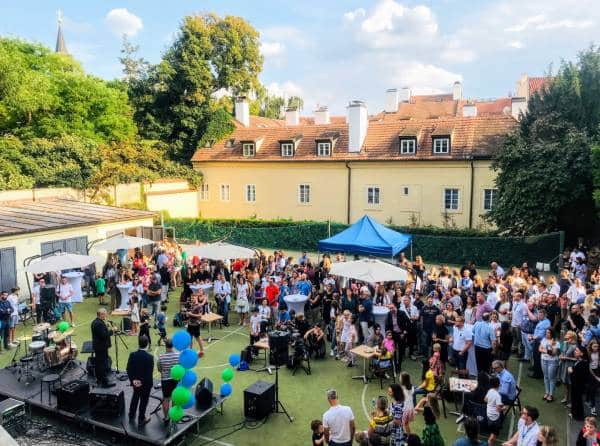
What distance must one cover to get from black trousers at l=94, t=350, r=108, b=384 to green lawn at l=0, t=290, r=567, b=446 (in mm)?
2159

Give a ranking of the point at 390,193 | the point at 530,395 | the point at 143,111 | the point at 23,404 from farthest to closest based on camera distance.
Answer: the point at 143,111
the point at 390,193
the point at 530,395
the point at 23,404

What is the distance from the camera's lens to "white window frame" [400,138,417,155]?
3095cm

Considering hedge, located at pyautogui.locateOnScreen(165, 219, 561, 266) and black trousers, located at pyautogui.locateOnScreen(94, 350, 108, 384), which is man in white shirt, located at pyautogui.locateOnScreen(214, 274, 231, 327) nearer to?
black trousers, located at pyautogui.locateOnScreen(94, 350, 108, 384)

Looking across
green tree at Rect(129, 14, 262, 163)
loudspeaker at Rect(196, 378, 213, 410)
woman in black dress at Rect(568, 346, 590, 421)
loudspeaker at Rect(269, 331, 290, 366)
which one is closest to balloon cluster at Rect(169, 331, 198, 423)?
loudspeaker at Rect(196, 378, 213, 410)

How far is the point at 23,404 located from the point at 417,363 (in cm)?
908

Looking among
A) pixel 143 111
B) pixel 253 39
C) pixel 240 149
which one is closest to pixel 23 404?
pixel 240 149

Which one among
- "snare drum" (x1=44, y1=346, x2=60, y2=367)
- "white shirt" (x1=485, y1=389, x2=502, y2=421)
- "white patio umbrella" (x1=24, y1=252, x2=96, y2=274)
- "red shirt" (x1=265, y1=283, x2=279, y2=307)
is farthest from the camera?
"red shirt" (x1=265, y1=283, x2=279, y2=307)

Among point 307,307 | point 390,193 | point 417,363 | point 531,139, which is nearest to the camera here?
point 417,363

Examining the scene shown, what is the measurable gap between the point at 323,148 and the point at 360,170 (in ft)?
10.8

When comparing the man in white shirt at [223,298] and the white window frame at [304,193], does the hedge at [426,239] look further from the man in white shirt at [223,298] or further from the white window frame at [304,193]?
the man in white shirt at [223,298]

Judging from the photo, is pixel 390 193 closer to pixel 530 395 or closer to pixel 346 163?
pixel 346 163

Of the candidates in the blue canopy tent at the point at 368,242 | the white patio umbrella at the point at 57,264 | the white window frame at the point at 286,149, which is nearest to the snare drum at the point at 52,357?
the white patio umbrella at the point at 57,264

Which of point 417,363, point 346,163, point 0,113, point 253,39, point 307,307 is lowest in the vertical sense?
point 417,363

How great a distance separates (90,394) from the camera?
9.70 meters
